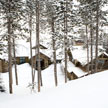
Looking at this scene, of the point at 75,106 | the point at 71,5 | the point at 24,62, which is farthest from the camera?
the point at 24,62

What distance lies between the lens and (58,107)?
24.4 ft

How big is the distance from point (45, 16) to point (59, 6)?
238 cm

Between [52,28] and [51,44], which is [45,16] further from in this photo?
[51,44]

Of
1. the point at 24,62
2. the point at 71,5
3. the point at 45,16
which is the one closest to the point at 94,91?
the point at 71,5

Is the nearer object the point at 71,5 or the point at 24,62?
the point at 71,5

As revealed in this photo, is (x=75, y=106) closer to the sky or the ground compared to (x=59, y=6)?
closer to the ground

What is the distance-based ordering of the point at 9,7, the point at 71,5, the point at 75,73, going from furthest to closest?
1. the point at 75,73
2. the point at 71,5
3. the point at 9,7

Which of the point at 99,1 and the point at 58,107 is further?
the point at 99,1

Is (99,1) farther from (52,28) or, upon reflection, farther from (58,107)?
(58,107)

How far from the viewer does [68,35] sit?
17.2m

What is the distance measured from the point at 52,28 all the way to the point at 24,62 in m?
20.3

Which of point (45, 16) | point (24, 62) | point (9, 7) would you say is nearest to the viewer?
point (9, 7)

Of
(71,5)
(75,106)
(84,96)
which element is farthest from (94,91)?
(71,5)

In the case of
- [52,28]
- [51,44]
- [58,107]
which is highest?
[52,28]
